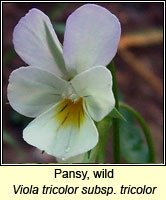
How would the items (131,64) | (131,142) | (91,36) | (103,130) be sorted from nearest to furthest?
(91,36)
(103,130)
(131,142)
(131,64)

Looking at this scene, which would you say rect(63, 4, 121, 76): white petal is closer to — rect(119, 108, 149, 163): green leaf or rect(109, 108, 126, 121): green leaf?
rect(109, 108, 126, 121): green leaf

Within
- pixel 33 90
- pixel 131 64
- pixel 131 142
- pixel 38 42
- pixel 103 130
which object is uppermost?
pixel 38 42

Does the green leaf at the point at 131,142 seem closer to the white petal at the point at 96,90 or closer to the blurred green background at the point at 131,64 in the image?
the white petal at the point at 96,90

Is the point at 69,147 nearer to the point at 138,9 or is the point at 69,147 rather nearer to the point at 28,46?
the point at 28,46

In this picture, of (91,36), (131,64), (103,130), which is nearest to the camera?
(91,36)

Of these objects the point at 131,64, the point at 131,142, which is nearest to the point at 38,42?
the point at 131,142

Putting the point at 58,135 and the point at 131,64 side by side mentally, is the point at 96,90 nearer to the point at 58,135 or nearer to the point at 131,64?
the point at 58,135

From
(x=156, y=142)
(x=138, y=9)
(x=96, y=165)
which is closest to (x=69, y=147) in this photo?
(x=96, y=165)

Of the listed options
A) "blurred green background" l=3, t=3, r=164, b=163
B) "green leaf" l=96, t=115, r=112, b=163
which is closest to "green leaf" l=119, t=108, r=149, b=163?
"green leaf" l=96, t=115, r=112, b=163
